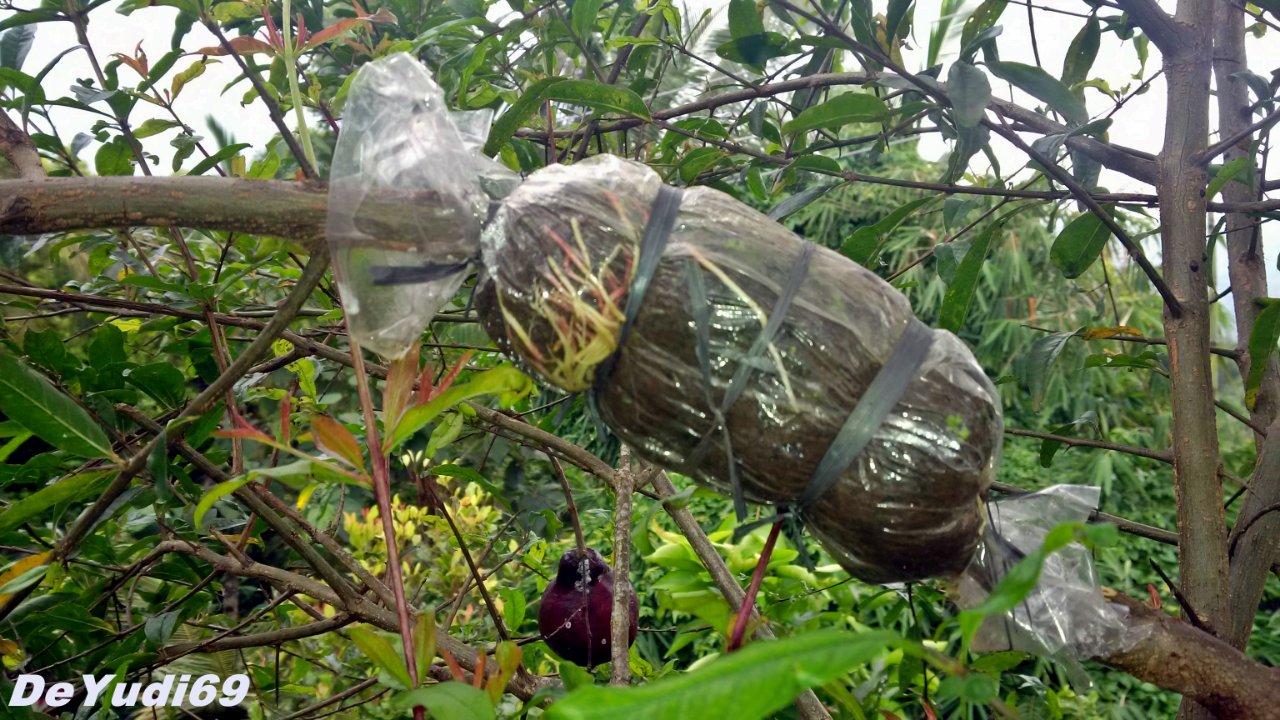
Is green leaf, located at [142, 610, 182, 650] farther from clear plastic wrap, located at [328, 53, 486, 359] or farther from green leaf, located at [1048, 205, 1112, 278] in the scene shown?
green leaf, located at [1048, 205, 1112, 278]

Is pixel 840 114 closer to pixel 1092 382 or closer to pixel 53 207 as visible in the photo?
pixel 53 207

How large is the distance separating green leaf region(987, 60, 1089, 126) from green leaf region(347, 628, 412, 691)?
0.70 m

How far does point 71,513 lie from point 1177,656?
190cm

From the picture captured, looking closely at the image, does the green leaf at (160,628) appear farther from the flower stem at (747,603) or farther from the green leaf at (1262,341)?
the green leaf at (1262,341)

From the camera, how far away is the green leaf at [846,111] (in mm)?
740

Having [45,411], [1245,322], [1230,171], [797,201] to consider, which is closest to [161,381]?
[45,411]

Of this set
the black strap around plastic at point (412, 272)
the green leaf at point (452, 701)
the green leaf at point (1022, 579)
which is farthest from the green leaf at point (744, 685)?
the black strap around plastic at point (412, 272)

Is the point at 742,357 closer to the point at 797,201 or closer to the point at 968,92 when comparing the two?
the point at 968,92

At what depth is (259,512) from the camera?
0.76m

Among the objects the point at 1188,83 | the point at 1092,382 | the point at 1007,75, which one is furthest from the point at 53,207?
the point at 1092,382

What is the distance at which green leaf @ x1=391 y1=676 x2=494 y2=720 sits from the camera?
46cm

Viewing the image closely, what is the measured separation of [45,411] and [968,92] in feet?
2.45

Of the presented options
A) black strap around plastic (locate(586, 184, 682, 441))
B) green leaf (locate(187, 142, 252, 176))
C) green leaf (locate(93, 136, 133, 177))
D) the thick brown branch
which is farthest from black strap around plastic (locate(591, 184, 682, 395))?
green leaf (locate(93, 136, 133, 177))

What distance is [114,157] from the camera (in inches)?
37.8
